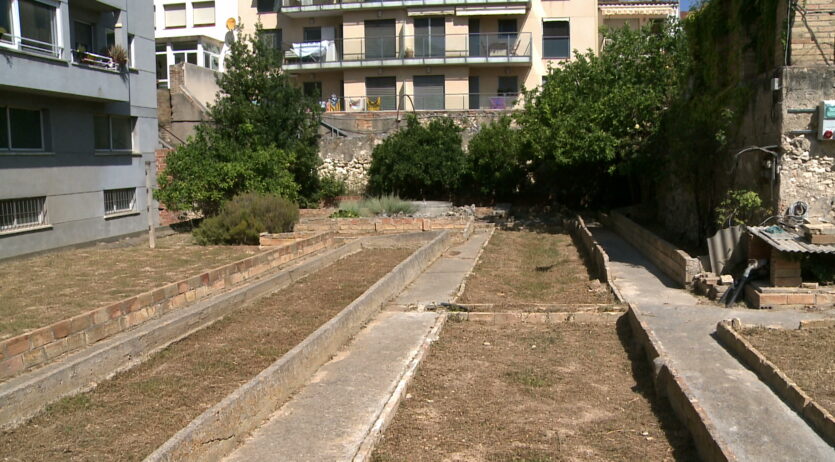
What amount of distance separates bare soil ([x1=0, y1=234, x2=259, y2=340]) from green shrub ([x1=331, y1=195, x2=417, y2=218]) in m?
6.15

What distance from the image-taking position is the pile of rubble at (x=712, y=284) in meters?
11.6

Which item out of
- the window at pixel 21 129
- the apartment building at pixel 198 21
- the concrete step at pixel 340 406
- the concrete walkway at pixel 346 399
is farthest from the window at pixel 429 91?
the concrete step at pixel 340 406

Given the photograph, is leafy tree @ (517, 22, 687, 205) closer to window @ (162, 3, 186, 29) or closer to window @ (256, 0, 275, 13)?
window @ (256, 0, 275, 13)

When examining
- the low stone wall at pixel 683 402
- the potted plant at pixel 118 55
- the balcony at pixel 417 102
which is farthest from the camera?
the balcony at pixel 417 102

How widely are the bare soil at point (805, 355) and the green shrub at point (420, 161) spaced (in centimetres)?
1875

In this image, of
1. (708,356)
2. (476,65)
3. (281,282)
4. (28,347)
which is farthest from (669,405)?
(476,65)

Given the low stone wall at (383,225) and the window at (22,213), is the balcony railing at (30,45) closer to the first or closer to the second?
the window at (22,213)

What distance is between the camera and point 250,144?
88.5ft

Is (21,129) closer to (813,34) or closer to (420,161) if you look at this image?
(420,161)

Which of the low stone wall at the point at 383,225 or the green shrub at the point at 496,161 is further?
the green shrub at the point at 496,161

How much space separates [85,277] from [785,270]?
39.0ft

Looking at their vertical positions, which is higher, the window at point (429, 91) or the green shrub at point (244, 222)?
the window at point (429, 91)

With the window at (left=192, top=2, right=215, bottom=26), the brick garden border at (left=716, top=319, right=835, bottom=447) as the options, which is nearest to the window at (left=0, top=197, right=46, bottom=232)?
the brick garden border at (left=716, top=319, right=835, bottom=447)

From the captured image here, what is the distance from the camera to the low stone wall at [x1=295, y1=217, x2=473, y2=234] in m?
22.1
